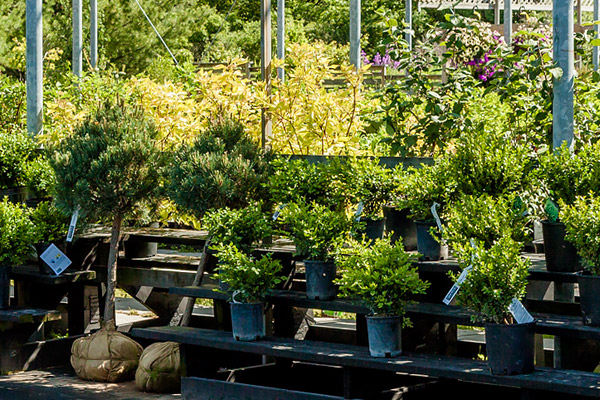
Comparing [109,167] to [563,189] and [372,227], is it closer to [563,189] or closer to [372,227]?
[372,227]

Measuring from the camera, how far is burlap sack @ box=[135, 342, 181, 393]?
586 cm

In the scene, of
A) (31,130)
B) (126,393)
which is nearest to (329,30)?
(31,130)

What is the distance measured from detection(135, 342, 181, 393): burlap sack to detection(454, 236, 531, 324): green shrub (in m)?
2.21

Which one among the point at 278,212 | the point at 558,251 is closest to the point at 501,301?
the point at 558,251

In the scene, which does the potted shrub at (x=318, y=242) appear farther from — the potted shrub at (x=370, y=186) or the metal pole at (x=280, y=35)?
the metal pole at (x=280, y=35)

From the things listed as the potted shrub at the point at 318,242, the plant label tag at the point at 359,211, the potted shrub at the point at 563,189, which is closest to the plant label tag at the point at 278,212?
the potted shrub at the point at 318,242

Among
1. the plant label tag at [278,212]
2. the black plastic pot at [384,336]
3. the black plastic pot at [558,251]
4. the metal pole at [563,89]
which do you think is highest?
the metal pole at [563,89]

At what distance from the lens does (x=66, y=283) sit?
22.6 feet

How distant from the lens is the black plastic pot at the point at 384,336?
15.4 feet

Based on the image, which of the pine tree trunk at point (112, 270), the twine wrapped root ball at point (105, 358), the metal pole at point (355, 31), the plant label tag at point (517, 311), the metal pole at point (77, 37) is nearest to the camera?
the plant label tag at point (517, 311)

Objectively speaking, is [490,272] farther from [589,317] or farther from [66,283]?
[66,283]

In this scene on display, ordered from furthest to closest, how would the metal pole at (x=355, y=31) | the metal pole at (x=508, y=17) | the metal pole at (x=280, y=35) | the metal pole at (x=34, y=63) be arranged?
the metal pole at (x=508, y=17) < the metal pole at (x=280, y=35) < the metal pole at (x=355, y=31) < the metal pole at (x=34, y=63)

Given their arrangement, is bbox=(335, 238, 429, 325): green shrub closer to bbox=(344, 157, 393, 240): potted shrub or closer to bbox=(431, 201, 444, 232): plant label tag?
bbox=(431, 201, 444, 232): plant label tag

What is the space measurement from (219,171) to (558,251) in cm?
A: 213
